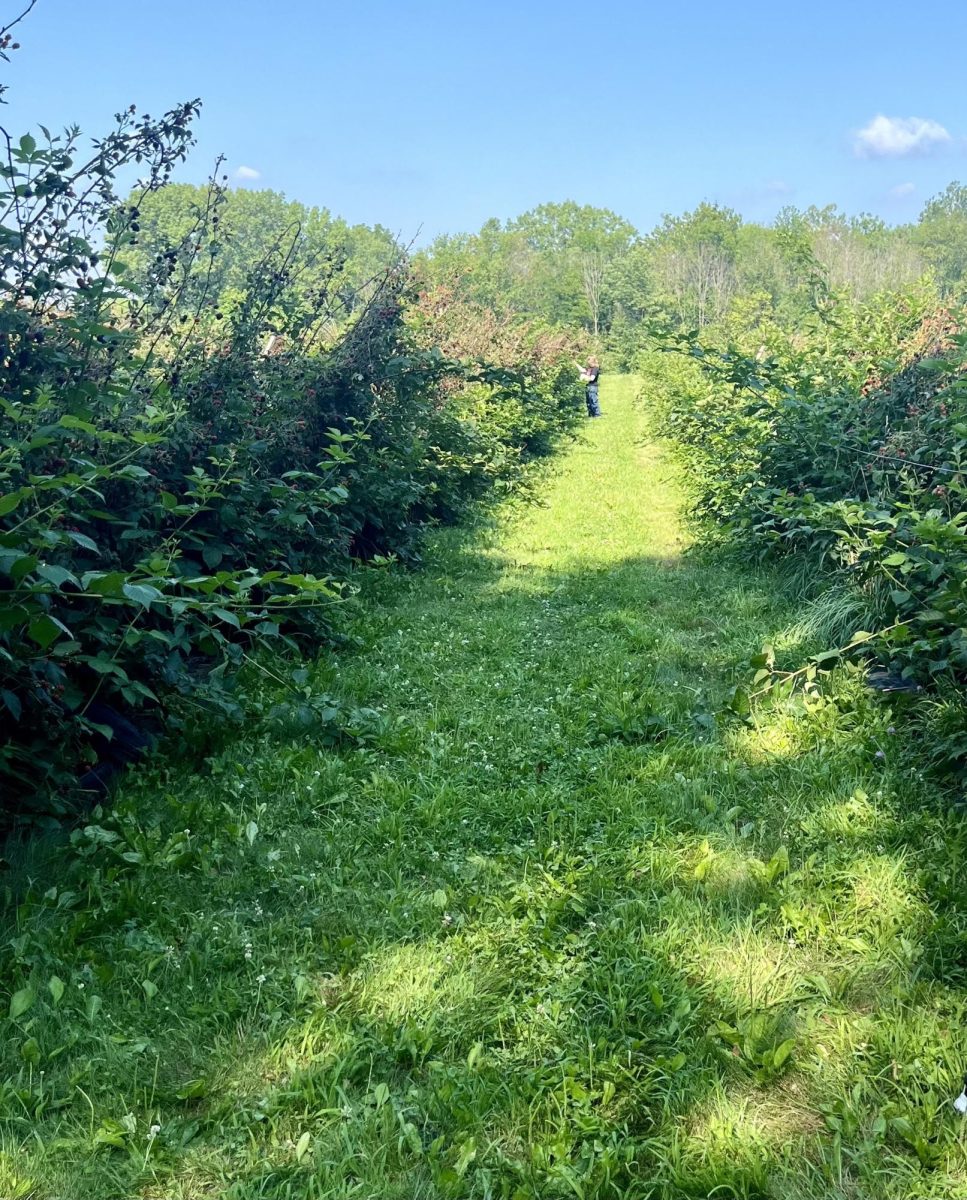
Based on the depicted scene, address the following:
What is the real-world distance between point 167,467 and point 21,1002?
276 cm

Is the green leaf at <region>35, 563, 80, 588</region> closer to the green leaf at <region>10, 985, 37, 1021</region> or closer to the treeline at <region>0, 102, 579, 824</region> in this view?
the treeline at <region>0, 102, 579, 824</region>

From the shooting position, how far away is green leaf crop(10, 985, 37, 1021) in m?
2.32

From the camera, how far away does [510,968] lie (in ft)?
8.50

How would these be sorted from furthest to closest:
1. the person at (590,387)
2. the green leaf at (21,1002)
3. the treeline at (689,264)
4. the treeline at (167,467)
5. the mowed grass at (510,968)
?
the treeline at (689,264)
the person at (590,387)
the treeline at (167,467)
the green leaf at (21,1002)
the mowed grass at (510,968)

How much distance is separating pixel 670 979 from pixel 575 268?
67.8m

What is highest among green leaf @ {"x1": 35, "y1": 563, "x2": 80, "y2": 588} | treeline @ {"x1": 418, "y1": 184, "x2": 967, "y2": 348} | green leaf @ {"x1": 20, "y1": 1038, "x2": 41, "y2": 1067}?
treeline @ {"x1": 418, "y1": 184, "x2": 967, "y2": 348}

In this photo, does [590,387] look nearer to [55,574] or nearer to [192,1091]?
[55,574]

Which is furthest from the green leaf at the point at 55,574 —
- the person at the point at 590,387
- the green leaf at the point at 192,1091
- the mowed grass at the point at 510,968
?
the person at the point at 590,387

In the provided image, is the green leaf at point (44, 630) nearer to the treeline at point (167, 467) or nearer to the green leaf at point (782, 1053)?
the treeline at point (167, 467)

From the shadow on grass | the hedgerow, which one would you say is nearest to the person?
the hedgerow

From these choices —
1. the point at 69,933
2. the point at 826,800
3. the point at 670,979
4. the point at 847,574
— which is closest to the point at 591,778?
the point at 826,800

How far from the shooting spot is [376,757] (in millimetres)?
3910

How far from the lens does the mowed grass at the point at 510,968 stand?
197 cm

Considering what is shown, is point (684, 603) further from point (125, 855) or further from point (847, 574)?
point (125, 855)
